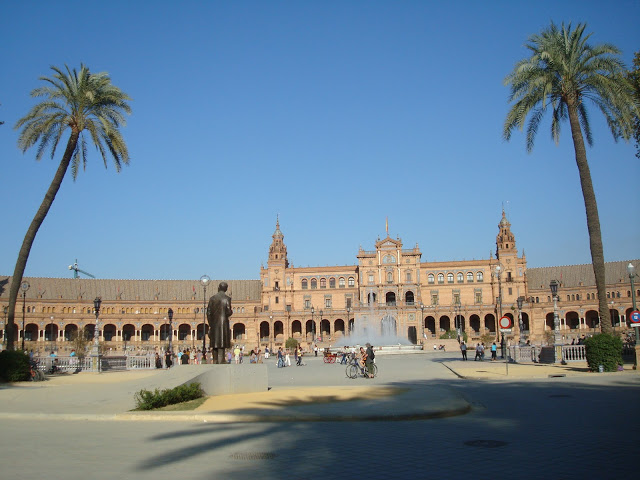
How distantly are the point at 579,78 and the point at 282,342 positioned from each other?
272 feet

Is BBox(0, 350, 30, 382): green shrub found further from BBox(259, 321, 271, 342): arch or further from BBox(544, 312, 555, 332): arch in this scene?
BBox(544, 312, 555, 332): arch

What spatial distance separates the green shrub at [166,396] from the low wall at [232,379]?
0.46 metres

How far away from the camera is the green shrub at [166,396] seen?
15.4m

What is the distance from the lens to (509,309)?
332 feet

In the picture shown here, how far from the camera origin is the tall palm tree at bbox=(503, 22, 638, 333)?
27500mm

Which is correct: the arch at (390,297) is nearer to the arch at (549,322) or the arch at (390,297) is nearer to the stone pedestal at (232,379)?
the arch at (549,322)

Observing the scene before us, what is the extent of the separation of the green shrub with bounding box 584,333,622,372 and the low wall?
48.6 ft

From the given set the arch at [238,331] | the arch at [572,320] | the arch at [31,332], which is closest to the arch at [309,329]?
the arch at [238,331]

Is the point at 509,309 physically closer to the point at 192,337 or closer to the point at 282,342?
the point at 282,342

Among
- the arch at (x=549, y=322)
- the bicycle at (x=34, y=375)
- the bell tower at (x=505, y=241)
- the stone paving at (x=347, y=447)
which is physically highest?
the bell tower at (x=505, y=241)

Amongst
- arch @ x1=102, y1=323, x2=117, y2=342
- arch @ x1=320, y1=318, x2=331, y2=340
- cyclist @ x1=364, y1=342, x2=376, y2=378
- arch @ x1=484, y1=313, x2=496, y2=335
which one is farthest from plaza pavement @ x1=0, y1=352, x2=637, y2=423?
arch @ x1=484, y1=313, x2=496, y2=335

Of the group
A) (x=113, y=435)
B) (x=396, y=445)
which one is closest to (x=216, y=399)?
(x=113, y=435)

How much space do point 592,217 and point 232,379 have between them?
18.2 metres

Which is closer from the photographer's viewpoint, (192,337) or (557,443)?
(557,443)
